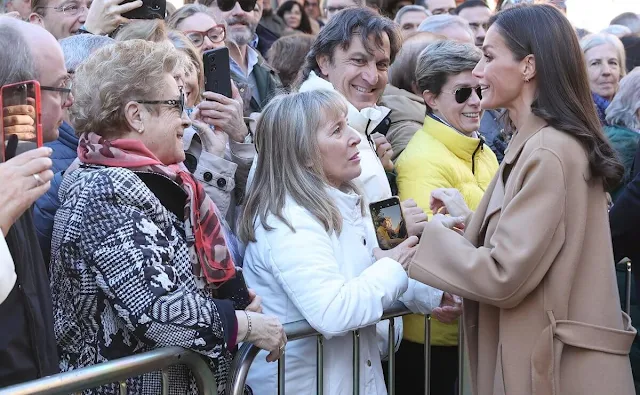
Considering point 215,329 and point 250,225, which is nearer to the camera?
point 215,329

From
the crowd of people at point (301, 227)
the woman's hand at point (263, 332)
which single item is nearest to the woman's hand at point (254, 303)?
the crowd of people at point (301, 227)

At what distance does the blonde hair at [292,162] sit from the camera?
3.69m

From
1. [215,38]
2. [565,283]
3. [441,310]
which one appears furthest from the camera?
[215,38]

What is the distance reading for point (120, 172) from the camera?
9.81 feet

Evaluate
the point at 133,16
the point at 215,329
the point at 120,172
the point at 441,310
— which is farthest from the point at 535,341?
the point at 133,16

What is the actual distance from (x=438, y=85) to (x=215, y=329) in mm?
2232

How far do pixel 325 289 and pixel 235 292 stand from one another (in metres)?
0.36

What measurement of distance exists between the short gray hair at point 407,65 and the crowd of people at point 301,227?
879mm

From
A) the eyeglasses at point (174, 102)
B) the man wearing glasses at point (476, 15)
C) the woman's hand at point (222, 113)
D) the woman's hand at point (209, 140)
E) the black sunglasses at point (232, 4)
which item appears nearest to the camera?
the eyeglasses at point (174, 102)

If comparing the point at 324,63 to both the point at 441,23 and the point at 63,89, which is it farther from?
the point at 441,23

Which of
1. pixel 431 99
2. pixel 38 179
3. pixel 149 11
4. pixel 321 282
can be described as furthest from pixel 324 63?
pixel 38 179

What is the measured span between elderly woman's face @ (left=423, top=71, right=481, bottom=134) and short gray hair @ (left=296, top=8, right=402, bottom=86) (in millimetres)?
378

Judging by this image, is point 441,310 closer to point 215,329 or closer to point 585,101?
point 585,101

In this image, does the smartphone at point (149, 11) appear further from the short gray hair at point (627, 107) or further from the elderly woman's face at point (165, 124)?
the short gray hair at point (627, 107)
